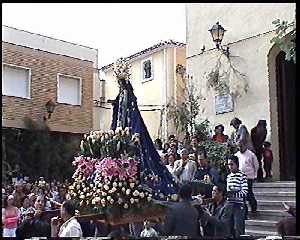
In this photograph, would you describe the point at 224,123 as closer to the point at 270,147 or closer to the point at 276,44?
the point at 270,147

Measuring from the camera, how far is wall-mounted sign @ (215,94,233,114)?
3.68 metres

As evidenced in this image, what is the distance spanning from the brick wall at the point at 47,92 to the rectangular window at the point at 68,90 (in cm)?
3

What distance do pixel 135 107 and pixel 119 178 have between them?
1.55ft

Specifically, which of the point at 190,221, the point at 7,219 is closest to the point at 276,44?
the point at 190,221

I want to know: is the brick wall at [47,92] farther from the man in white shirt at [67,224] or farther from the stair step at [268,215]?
the stair step at [268,215]

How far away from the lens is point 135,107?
11.7 ft

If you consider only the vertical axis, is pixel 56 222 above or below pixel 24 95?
below

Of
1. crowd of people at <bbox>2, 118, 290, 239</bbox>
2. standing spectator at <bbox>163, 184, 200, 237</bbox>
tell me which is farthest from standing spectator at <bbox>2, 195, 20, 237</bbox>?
standing spectator at <bbox>163, 184, 200, 237</bbox>

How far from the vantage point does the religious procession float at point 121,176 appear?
3.33m

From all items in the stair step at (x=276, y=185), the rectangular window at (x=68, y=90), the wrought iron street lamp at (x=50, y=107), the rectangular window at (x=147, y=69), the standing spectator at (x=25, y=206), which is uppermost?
the rectangular window at (x=147, y=69)

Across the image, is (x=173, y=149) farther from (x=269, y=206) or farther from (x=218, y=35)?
(x=218, y=35)

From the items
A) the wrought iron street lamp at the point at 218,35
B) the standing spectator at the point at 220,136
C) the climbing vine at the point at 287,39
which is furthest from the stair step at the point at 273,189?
the wrought iron street lamp at the point at 218,35

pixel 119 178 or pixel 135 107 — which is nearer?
pixel 119 178

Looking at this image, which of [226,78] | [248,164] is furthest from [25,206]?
[226,78]
